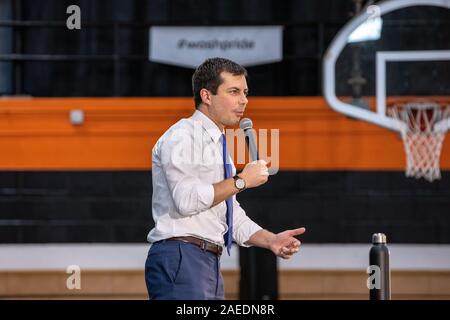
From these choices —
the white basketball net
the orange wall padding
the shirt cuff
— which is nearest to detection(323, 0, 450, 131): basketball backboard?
the white basketball net

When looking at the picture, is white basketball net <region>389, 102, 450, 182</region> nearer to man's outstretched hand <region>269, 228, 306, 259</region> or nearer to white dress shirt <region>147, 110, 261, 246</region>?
man's outstretched hand <region>269, 228, 306, 259</region>

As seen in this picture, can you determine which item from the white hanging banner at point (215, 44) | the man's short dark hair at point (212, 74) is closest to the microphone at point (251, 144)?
the man's short dark hair at point (212, 74)

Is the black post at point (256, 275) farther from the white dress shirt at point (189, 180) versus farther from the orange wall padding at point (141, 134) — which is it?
the white dress shirt at point (189, 180)

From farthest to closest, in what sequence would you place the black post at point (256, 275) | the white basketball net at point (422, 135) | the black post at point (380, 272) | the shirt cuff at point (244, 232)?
the white basketball net at point (422, 135), the black post at point (256, 275), the black post at point (380, 272), the shirt cuff at point (244, 232)

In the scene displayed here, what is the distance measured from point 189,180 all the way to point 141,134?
4.79 metres

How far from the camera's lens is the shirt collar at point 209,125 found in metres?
2.75

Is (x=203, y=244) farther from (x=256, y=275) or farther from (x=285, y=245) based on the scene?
(x=256, y=275)

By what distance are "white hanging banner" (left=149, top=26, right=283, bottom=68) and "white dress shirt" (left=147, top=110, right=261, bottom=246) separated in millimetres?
4745

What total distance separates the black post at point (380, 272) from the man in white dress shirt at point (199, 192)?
659 millimetres

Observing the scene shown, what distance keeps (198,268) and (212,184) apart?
294 mm

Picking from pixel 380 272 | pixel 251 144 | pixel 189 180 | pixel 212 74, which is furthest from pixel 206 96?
pixel 380 272

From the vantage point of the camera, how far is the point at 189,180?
2600 mm

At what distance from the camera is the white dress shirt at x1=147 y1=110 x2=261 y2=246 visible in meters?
2.57

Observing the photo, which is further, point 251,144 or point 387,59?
point 387,59
